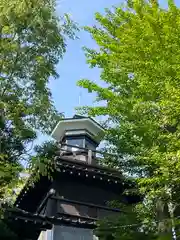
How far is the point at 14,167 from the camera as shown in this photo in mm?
8000

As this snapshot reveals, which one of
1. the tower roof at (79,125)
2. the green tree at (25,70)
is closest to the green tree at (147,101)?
the green tree at (25,70)

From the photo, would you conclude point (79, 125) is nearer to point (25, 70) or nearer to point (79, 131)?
point (79, 131)

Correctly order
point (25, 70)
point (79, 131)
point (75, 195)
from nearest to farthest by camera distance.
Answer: point (25, 70) < point (75, 195) < point (79, 131)

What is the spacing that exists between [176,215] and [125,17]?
20.2 feet

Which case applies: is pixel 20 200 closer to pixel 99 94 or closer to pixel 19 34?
pixel 99 94

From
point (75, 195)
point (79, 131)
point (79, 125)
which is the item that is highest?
point (79, 125)

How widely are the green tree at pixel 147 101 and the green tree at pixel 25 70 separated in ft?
7.53

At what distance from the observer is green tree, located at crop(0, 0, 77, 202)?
342 inches

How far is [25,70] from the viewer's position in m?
9.11

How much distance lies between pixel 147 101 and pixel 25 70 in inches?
126

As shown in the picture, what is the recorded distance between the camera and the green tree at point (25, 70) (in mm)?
8695

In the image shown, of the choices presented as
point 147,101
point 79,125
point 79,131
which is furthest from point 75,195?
point 147,101

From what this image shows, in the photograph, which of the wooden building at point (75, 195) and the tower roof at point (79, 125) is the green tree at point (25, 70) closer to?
the wooden building at point (75, 195)

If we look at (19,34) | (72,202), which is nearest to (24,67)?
(19,34)
